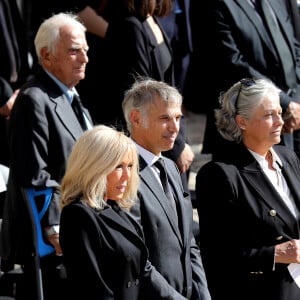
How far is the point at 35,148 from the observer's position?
600cm

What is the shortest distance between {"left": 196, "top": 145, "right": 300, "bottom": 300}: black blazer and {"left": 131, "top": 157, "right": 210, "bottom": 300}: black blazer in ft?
0.57

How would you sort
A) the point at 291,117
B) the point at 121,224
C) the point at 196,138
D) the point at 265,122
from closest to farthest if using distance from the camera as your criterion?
1. the point at 121,224
2. the point at 265,122
3. the point at 291,117
4. the point at 196,138

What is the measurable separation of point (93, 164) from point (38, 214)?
5.04ft

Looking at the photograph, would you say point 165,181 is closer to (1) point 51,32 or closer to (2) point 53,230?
(2) point 53,230

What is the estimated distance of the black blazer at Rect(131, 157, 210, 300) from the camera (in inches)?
197

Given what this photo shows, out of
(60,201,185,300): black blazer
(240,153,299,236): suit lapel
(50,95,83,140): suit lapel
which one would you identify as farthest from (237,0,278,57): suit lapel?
(60,201,185,300): black blazer

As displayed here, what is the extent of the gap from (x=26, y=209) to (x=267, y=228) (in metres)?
1.49

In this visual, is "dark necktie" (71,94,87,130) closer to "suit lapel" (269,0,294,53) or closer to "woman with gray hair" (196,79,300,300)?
"woman with gray hair" (196,79,300,300)

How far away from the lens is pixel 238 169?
5.50 m

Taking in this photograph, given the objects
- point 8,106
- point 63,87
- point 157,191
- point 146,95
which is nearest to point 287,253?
point 157,191

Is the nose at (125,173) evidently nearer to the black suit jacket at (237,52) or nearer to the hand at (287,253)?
the hand at (287,253)

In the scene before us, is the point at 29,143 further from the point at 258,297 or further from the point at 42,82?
the point at 258,297

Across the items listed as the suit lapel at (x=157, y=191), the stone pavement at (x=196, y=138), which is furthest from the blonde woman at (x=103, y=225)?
the stone pavement at (x=196, y=138)

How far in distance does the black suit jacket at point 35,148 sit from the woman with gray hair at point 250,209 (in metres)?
0.98
